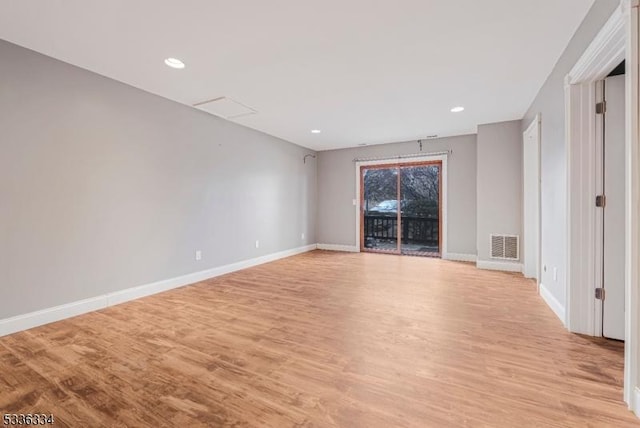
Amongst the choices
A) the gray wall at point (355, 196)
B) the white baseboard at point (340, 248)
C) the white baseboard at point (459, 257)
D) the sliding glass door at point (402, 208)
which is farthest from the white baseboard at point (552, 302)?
the white baseboard at point (340, 248)

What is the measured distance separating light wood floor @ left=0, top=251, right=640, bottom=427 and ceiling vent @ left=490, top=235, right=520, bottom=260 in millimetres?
1611

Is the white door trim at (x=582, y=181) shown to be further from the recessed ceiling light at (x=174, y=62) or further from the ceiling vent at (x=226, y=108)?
the ceiling vent at (x=226, y=108)

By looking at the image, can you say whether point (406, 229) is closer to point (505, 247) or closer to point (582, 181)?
point (505, 247)

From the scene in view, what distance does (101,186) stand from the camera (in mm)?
2998

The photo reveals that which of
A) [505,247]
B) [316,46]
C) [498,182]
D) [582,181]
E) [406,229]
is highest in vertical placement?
[316,46]

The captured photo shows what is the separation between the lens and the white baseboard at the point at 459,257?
5.44 m

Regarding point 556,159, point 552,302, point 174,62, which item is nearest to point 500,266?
point 552,302

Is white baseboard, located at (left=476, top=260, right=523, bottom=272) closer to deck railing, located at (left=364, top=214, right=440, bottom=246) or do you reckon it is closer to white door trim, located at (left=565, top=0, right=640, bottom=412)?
deck railing, located at (left=364, top=214, right=440, bottom=246)

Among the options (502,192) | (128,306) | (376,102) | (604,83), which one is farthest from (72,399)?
Answer: (502,192)

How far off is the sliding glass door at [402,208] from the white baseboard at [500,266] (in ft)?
3.50

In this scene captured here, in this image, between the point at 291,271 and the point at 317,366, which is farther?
the point at 291,271

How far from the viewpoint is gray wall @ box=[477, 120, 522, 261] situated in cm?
458

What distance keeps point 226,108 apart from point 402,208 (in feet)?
13.4

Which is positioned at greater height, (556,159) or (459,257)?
(556,159)
